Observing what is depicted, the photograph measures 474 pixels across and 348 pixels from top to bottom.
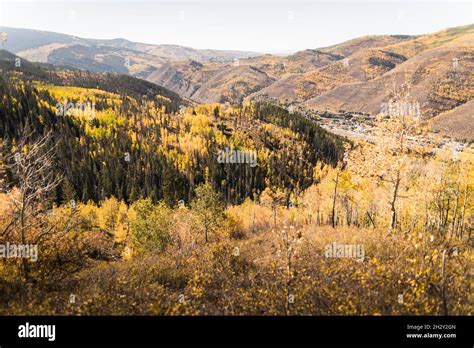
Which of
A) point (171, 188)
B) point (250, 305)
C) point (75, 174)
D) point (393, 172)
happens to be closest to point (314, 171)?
point (171, 188)

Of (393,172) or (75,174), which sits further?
(75,174)

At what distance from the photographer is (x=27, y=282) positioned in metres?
13.8

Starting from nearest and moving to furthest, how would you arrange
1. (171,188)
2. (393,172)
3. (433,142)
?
(433,142) → (393,172) → (171,188)

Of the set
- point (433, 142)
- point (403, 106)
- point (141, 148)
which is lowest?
point (141, 148)
